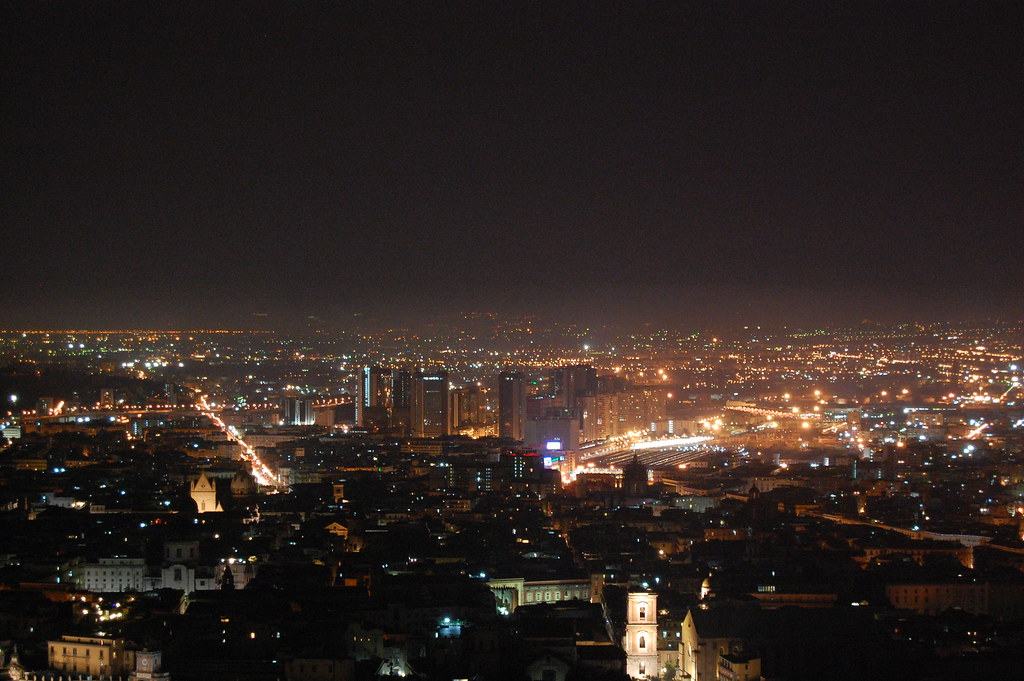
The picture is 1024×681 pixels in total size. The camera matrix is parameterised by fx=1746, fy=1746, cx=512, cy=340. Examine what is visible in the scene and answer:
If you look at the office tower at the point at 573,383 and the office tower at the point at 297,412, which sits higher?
the office tower at the point at 573,383

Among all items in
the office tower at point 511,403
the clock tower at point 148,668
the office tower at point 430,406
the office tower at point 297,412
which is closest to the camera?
the clock tower at point 148,668

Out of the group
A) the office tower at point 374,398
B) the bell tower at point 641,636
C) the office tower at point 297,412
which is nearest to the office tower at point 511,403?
the office tower at point 374,398

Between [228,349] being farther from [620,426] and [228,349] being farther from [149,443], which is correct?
[149,443]

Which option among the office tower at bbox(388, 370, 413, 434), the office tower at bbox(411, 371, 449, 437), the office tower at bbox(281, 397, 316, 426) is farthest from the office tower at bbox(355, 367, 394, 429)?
the office tower at bbox(281, 397, 316, 426)

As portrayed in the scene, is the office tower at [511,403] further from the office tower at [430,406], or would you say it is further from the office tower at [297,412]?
the office tower at [297,412]

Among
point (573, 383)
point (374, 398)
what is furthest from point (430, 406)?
point (573, 383)

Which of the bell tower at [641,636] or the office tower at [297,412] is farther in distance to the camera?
the office tower at [297,412]
